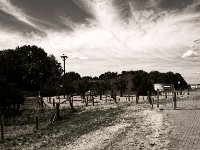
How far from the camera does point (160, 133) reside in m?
13.6

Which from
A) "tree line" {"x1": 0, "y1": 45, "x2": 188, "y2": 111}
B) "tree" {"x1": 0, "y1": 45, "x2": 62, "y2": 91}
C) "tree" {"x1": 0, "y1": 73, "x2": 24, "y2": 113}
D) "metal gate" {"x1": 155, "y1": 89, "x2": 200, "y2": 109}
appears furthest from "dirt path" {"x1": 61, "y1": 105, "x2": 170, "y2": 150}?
"tree" {"x1": 0, "y1": 45, "x2": 62, "y2": 91}

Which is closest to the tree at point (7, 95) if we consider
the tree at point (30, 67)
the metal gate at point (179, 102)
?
the metal gate at point (179, 102)

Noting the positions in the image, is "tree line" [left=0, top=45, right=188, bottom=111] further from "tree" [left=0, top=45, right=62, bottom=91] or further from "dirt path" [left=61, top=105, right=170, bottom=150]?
"dirt path" [left=61, top=105, right=170, bottom=150]

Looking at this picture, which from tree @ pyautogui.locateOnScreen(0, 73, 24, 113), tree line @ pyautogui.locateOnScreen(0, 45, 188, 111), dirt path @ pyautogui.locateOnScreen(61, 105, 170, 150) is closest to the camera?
dirt path @ pyautogui.locateOnScreen(61, 105, 170, 150)

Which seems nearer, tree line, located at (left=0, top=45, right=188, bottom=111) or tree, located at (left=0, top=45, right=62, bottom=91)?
tree line, located at (left=0, top=45, right=188, bottom=111)

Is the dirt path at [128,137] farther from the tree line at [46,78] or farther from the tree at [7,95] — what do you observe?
the tree line at [46,78]

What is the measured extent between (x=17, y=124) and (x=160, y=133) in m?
13.7

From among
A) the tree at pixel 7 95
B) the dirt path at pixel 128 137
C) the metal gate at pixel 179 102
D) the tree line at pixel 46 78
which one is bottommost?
the dirt path at pixel 128 137

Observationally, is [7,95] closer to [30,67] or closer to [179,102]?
[179,102]

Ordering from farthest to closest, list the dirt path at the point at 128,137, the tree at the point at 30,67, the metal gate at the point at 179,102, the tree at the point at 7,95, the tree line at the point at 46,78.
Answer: the tree at the point at 30,67 < the tree line at the point at 46,78 < the tree at the point at 7,95 < the metal gate at the point at 179,102 < the dirt path at the point at 128,137

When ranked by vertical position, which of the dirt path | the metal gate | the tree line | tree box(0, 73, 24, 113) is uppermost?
the tree line

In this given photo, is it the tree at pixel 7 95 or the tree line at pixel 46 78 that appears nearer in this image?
the tree at pixel 7 95

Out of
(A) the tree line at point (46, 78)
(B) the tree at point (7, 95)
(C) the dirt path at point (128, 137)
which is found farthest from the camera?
(A) the tree line at point (46, 78)

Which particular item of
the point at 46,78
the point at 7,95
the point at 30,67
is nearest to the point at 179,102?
the point at 7,95
